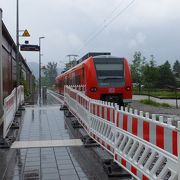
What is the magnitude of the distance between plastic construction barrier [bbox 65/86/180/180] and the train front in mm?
12574

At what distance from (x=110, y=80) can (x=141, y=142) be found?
16.1m

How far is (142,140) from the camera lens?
221 inches

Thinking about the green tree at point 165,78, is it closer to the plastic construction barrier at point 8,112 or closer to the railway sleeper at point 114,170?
the plastic construction barrier at point 8,112

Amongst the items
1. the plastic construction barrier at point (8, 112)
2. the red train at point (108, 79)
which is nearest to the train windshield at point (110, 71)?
the red train at point (108, 79)

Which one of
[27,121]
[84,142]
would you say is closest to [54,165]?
[84,142]

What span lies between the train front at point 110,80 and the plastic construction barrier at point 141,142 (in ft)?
41.3

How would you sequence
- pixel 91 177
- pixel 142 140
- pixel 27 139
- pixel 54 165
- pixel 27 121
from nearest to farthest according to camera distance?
pixel 142 140
pixel 91 177
pixel 54 165
pixel 27 139
pixel 27 121

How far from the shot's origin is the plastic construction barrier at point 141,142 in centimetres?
456

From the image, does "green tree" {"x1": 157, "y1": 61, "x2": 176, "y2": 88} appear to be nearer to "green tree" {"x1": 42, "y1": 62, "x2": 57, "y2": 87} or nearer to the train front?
the train front

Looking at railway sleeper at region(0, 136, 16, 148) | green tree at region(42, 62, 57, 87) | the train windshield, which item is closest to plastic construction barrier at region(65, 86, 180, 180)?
railway sleeper at region(0, 136, 16, 148)

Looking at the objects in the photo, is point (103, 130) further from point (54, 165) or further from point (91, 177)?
Result: point (91, 177)

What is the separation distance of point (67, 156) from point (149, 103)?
2294cm

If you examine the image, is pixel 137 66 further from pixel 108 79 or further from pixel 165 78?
pixel 108 79

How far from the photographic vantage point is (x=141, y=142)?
5680mm
